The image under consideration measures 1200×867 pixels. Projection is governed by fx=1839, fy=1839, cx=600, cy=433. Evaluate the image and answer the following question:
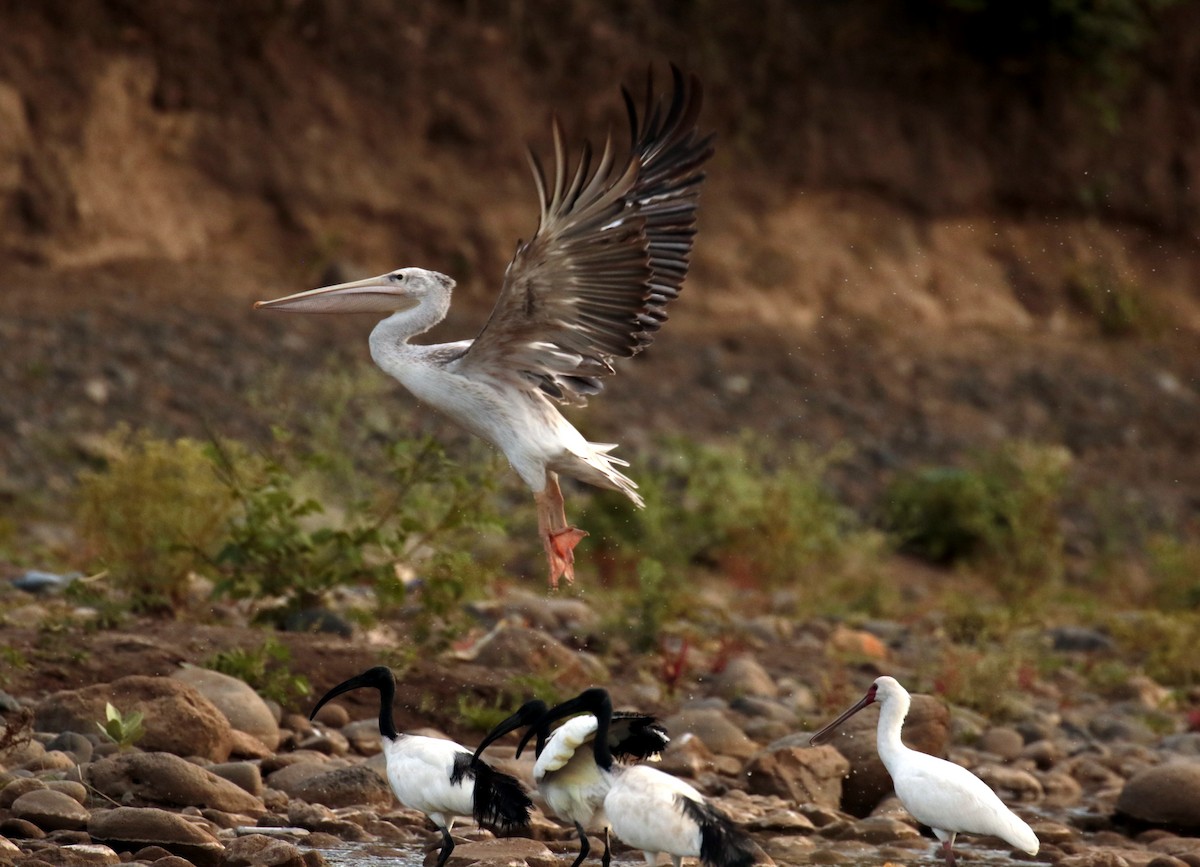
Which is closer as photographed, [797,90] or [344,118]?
[344,118]

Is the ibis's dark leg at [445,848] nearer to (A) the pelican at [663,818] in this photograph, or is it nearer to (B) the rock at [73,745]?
(A) the pelican at [663,818]

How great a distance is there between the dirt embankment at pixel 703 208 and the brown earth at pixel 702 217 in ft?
0.11

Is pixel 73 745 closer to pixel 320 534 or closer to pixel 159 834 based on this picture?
pixel 159 834

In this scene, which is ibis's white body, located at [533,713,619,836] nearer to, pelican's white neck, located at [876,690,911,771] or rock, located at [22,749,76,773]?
pelican's white neck, located at [876,690,911,771]

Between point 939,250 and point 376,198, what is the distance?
6601 mm

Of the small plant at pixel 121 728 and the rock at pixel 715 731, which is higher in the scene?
the rock at pixel 715 731

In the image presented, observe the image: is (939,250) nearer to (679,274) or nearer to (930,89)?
(930,89)

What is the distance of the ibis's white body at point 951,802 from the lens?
6.75 meters

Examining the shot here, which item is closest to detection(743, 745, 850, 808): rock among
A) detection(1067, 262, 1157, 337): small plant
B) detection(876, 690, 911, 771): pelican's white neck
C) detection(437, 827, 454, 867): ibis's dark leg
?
detection(876, 690, 911, 771): pelican's white neck

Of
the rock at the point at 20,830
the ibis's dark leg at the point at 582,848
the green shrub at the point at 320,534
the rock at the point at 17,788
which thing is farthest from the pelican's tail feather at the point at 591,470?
the rock at the point at 20,830

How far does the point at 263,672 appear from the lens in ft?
28.2

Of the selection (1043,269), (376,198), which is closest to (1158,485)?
(1043,269)

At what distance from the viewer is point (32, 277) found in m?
16.4

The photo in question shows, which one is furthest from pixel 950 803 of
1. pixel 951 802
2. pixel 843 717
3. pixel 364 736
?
pixel 364 736
